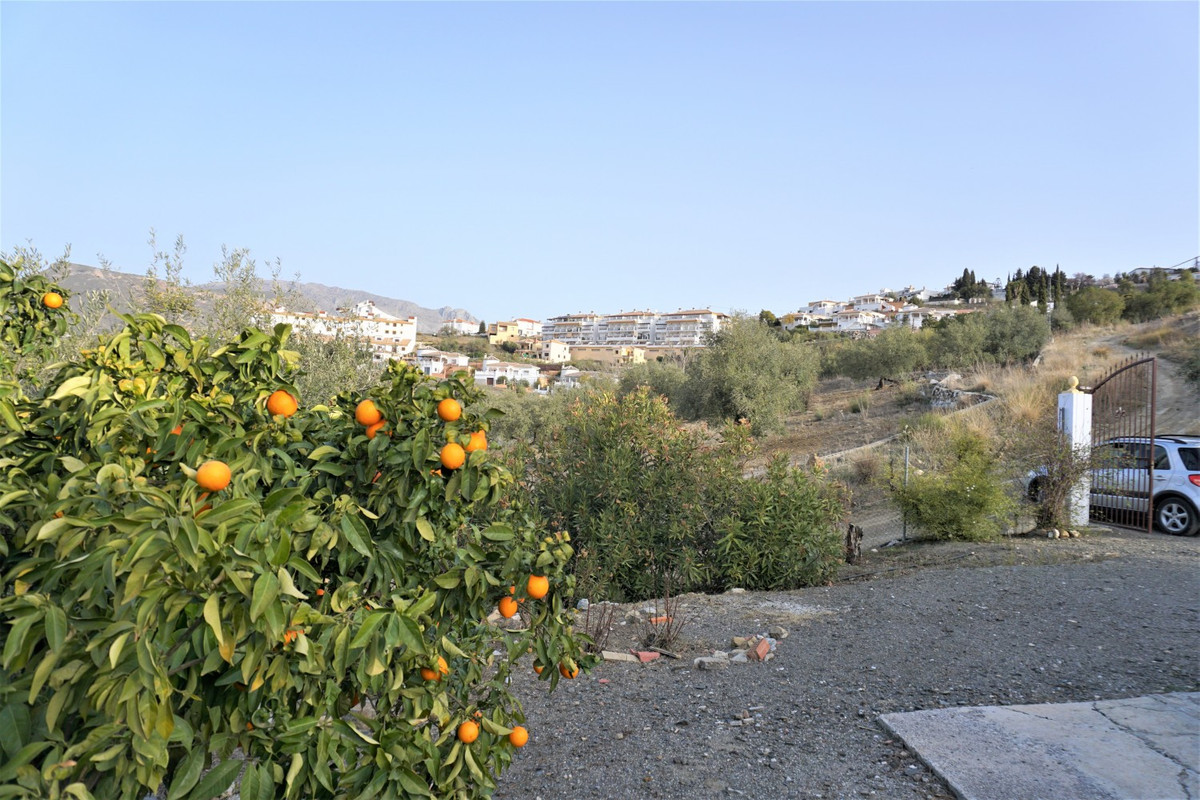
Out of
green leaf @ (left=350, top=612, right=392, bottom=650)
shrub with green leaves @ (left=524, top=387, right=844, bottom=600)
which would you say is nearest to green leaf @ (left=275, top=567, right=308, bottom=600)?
green leaf @ (left=350, top=612, right=392, bottom=650)

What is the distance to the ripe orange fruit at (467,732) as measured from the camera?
2.05 meters

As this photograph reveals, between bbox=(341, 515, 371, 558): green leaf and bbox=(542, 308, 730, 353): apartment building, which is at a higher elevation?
bbox=(542, 308, 730, 353): apartment building

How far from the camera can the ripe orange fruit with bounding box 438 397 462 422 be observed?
1.94 m

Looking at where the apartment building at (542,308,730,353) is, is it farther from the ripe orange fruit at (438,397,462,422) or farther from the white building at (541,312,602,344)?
the ripe orange fruit at (438,397,462,422)

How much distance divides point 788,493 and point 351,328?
5774 millimetres

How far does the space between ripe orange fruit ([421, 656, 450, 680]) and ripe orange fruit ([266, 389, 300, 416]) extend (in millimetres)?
764

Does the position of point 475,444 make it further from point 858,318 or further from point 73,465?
point 858,318

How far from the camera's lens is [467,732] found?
2.05m

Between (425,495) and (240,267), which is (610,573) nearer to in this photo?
(425,495)

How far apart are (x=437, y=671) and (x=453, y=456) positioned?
58cm

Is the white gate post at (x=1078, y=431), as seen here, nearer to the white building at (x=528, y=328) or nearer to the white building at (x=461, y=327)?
the white building at (x=461, y=327)

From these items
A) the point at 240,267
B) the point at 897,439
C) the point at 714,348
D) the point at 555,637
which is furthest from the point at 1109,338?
the point at 555,637

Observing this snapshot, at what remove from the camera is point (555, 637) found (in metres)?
2.24

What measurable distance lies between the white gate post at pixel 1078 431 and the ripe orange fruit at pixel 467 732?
9831 mm
